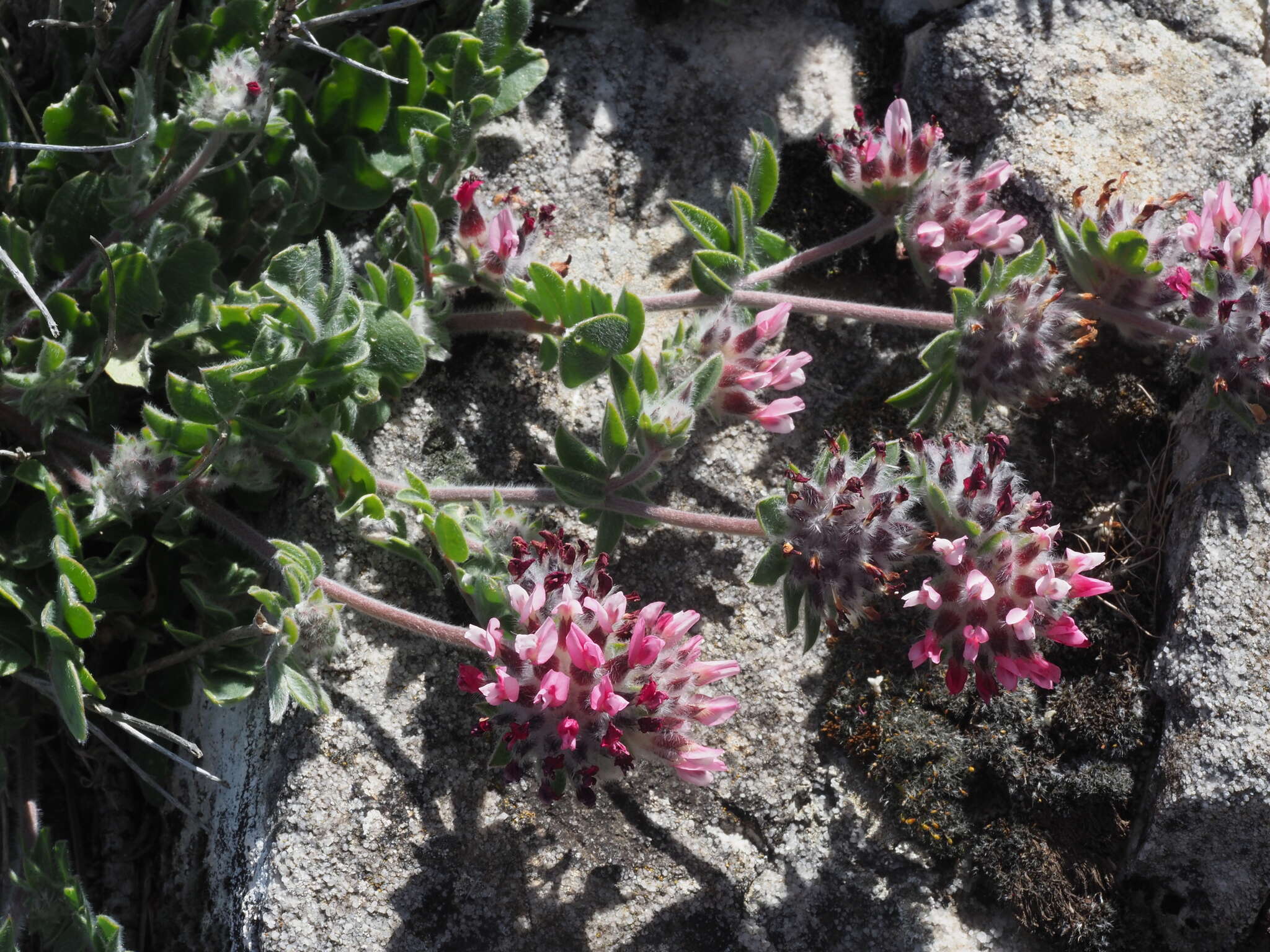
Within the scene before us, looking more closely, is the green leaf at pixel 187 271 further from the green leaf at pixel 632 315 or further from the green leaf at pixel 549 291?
the green leaf at pixel 632 315

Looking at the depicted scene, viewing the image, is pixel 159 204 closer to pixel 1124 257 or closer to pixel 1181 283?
pixel 1124 257

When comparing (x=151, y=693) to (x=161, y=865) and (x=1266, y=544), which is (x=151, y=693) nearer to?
(x=161, y=865)

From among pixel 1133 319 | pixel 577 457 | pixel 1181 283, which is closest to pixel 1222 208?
pixel 1181 283

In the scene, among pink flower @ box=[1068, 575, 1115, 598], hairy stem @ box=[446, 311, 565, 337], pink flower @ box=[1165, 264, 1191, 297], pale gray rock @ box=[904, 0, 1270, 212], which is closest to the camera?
pink flower @ box=[1068, 575, 1115, 598]

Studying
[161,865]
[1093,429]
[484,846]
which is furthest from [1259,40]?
[161,865]

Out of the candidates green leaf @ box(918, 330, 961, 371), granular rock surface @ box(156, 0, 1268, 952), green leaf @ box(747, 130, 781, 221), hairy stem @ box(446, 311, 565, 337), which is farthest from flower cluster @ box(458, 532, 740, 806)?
green leaf @ box(747, 130, 781, 221)

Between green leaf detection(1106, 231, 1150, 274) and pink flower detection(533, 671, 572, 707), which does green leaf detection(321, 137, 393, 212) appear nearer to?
pink flower detection(533, 671, 572, 707)
